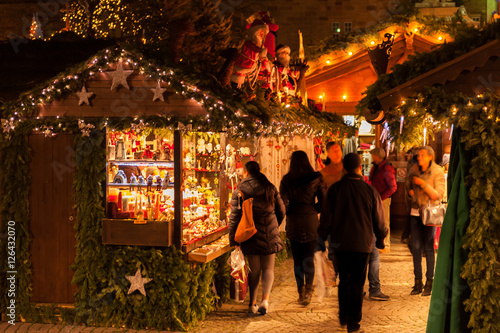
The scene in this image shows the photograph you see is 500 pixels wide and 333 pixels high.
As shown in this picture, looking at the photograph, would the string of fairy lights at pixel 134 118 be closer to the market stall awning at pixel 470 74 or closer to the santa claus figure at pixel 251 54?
the santa claus figure at pixel 251 54

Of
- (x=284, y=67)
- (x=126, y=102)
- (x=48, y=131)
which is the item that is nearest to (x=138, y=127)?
(x=126, y=102)

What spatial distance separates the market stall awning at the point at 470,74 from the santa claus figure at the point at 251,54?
2.70 meters

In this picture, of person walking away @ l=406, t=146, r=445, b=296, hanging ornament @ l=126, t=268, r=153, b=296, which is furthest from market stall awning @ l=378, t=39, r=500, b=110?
hanging ornament @ l=126, t=268, r=153, b=296

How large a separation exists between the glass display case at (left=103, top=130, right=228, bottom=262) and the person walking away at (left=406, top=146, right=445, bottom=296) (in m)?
2.73

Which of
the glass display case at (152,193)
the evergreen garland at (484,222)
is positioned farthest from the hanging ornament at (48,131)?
the evergreen garland at (484,222)

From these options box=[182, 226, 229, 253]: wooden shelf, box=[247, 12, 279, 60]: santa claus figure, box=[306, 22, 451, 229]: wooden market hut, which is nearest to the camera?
box=[182, 226, 229, 253]: wooden shelf

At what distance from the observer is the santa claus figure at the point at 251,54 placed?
7617mm

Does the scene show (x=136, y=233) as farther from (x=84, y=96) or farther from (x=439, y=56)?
(x=439, y=56)

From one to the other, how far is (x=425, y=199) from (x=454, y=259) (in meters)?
2.72

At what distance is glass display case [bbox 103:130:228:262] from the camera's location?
22.1 ft

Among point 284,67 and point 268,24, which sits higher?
point 268,24

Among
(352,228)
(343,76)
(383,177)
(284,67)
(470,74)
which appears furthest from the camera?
(343,76)

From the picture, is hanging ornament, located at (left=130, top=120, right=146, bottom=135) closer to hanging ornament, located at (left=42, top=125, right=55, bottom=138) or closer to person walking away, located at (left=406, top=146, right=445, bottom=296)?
hanging ornament, located at (left=42, top=125, right=55, bottom=138)

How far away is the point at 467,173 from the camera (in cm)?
533
